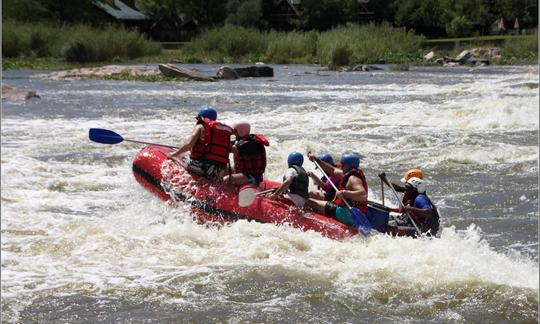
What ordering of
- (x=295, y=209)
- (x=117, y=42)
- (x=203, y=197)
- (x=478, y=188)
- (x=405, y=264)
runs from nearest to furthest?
(x=405, y=264) → (x=295, y=209) → (x=203, y=197) → (x=478, y=188) → (x=117, y=42)

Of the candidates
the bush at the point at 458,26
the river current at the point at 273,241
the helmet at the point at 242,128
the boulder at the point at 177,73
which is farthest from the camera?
the bush at the point at 458,26

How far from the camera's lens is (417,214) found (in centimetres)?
793

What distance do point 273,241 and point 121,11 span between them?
64.8 metres

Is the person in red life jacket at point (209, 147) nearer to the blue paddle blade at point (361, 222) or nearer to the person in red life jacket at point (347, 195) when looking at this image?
the person in red life jacket at point (347, 195)

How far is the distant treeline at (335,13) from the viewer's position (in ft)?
205

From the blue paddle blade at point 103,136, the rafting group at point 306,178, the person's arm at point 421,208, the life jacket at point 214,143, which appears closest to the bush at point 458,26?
the blue paddle blade at point 103,136

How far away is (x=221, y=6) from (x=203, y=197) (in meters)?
62.0

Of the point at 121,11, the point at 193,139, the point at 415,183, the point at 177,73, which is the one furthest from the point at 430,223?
the point at 121,11

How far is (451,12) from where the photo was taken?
64750mm

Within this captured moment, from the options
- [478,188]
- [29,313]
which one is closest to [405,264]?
[29,313]

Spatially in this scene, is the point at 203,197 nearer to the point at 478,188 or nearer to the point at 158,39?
the point at 478,188

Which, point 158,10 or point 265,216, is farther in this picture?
point 158,10

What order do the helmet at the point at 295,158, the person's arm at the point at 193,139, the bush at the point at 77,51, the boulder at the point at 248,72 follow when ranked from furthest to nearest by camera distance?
the bush at the point at 77,51, the boulder at the point at 248,72, the person's arm at the point at 193,139, the helmet at the point at 295,158

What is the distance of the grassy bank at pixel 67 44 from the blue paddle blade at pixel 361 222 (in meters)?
33.8
